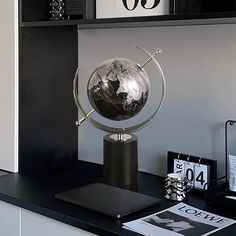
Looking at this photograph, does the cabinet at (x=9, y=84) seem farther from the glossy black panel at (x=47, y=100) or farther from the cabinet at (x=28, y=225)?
→ the cabinet at (x=28, y=225)

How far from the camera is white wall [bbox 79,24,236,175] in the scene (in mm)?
2023

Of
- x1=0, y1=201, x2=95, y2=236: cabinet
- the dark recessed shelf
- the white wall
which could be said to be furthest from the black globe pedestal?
the dark recessed shelf

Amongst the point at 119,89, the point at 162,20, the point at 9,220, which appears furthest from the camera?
the point at 9,220

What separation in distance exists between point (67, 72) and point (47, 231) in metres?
0.82

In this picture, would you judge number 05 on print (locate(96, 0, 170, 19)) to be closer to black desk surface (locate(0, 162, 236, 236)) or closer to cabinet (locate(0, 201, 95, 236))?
black desk surface (locate(0, 162, 236, 236))

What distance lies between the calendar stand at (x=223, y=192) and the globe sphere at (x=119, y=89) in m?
0.37

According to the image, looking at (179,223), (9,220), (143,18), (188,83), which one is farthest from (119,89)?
(9,220)

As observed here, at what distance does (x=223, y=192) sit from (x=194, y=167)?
0.17 metres

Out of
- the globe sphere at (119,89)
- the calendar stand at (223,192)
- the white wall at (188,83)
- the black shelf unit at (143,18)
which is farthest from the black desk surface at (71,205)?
the black shelf unit at (143,18)

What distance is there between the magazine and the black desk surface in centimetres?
4

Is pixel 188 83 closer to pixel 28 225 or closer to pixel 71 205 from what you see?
pixel 71 205

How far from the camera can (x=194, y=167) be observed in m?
2.04

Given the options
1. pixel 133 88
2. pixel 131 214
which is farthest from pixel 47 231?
pixel 133 88

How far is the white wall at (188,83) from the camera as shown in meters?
2.02
